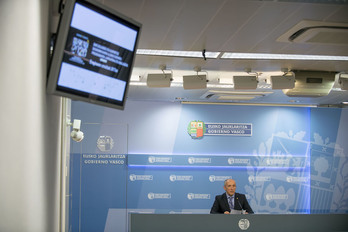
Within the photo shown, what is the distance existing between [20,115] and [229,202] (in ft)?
17.1

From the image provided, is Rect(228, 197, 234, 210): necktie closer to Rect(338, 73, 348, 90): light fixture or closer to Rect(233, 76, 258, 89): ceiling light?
Rect(233, 76, 258, 89): ceiling light

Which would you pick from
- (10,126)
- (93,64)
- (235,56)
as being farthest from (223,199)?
(10,126)

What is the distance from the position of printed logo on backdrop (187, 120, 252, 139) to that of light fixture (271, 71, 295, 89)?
11.2ft

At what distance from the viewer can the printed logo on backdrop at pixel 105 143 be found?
7611mm

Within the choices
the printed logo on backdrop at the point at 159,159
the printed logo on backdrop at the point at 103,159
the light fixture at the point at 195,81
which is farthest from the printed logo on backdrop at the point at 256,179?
the light fixture at the point at 195,81

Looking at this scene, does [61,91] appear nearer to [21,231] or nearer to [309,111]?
[21,231]

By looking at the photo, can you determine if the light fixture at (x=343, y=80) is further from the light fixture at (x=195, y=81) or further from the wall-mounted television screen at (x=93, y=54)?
the wall-mounted television screen at (x=93, y=54)

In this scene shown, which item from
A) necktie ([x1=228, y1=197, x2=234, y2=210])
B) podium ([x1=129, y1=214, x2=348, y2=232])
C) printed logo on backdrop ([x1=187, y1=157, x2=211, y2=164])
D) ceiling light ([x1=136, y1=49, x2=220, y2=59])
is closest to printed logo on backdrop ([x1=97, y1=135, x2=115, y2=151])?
ceiling light ([x1=136, y1=49, x2=220, y2=59])

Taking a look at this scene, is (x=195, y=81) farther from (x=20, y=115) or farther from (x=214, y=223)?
(x=20, y=115)

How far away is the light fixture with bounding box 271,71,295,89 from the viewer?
699 centimetres

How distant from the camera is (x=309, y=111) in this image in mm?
10758

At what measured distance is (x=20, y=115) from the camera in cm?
245

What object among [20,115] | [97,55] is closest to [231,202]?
→ [97,55]

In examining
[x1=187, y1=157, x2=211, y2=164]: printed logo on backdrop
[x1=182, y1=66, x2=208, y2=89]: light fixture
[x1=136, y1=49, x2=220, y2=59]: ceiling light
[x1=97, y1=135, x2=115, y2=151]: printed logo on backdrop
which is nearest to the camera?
[x1=136, y1=49, x2=220, y2=59]: ceiling light
